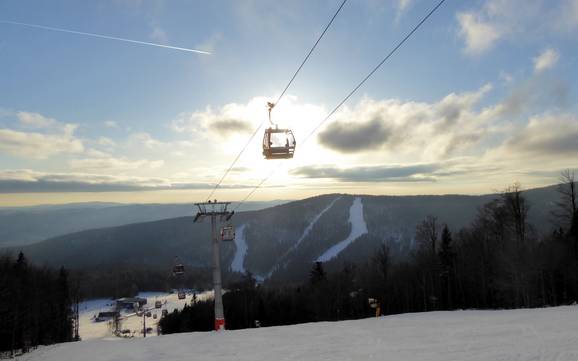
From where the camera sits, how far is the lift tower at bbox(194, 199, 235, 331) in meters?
30.4

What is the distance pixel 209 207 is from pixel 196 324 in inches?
2244

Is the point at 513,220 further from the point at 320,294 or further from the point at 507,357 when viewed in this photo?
the point at 507,357

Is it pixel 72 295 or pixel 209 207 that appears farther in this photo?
pixel 72 295

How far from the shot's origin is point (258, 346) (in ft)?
56.8

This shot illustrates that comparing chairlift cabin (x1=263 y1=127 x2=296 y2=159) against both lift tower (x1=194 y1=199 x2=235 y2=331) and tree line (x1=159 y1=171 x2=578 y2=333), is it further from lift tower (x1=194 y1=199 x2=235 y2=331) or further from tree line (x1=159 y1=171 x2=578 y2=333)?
tree line (x1=159 y1=171 x2=578 y2=333)

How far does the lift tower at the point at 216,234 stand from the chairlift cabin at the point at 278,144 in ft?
46.7

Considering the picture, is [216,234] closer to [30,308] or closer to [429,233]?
[30,308]

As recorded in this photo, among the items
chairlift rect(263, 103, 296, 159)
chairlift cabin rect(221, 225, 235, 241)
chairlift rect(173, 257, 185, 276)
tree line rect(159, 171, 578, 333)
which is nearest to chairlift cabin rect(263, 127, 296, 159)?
chairlift rect(263, 103, 296, 159)

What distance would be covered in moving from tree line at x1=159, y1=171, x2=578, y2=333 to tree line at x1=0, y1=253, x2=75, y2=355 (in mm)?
21966

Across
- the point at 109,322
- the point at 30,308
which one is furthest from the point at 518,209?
the point at 109,322

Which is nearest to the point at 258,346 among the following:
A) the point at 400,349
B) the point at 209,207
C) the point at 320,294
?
the point at 400,349

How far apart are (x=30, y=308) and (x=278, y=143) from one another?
45.8 m

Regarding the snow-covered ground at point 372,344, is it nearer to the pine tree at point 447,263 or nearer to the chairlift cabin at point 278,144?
the chairlift cabin at point 278,144

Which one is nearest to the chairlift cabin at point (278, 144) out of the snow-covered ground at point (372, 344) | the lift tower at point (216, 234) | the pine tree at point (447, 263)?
the snow-covered ground at point (372, 344)
